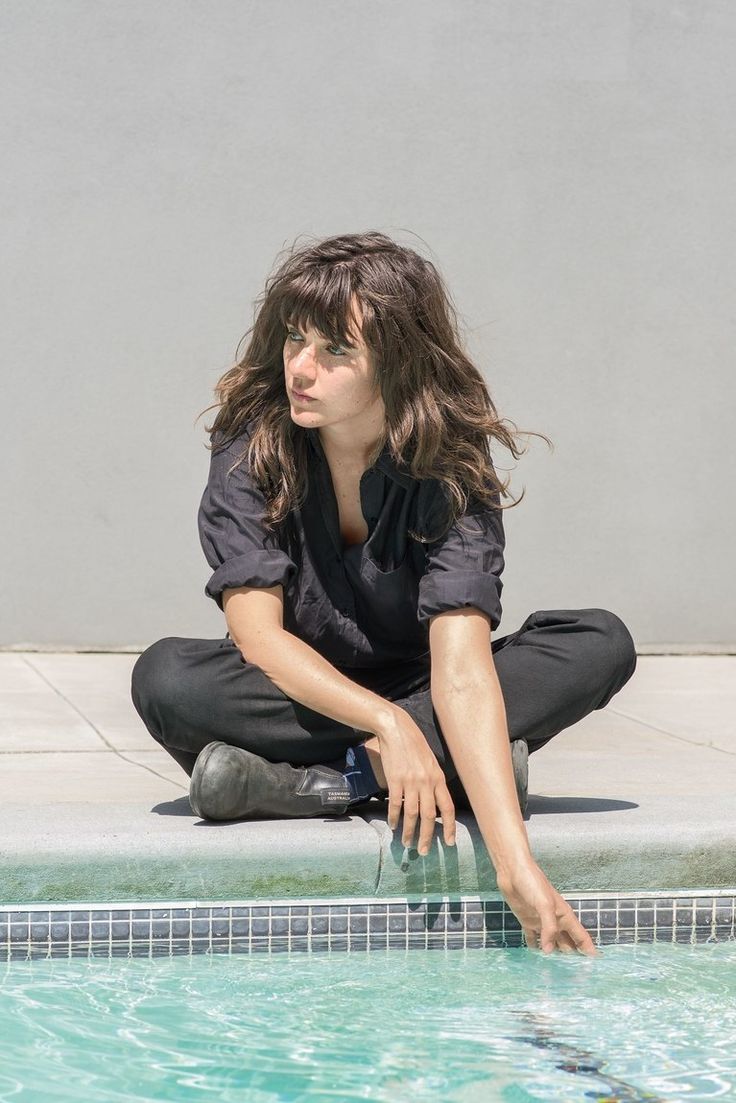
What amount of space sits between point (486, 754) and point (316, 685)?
11.4 inches

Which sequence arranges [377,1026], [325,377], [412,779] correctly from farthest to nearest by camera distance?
[325,377]
[412,779]
[377,1026]

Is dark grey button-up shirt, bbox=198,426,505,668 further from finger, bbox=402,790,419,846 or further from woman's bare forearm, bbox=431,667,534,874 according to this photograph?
finger, bbox=402,790,419,846

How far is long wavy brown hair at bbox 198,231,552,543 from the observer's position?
89.1 inches

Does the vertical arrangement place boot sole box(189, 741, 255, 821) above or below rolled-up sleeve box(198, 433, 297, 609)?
below

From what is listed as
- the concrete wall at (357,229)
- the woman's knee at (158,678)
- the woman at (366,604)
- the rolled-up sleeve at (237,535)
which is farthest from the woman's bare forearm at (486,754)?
the concrete wall at (357,229)

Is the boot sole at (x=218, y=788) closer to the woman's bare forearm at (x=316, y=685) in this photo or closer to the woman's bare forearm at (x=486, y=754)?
the woman's bare forearm at (x=316, y=685)

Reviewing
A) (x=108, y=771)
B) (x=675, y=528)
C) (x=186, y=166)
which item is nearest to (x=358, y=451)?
(x=108, y=771)

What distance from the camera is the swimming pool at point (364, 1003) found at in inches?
69.6

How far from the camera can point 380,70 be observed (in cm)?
559

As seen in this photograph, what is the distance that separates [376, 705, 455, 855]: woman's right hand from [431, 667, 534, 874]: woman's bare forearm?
0.05m

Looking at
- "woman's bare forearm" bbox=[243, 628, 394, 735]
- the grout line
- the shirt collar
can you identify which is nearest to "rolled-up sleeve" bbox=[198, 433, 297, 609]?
"woman's bare forearm" bbox=[243, 628, 394, 735]

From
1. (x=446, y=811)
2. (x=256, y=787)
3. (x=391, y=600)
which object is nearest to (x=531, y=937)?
(x=446, y=811)

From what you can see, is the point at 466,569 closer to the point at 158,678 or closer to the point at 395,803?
the point at 395,803

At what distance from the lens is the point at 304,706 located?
236cm
